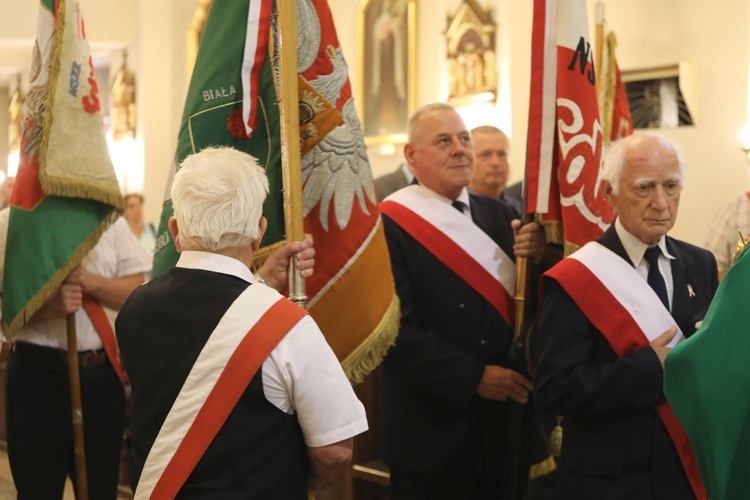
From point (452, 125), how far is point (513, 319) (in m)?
0.73

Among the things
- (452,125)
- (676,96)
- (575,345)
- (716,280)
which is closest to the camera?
(575,345)

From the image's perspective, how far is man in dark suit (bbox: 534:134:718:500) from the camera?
2.42 meters

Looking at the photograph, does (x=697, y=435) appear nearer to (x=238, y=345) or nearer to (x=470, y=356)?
(x=238, y=345)

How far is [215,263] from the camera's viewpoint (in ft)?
6.50

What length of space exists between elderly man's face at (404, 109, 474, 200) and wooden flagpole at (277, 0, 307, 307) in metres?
0.77

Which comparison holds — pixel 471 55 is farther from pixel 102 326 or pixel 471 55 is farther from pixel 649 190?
pixel 649 190

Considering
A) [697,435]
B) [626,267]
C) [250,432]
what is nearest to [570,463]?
[626,267]

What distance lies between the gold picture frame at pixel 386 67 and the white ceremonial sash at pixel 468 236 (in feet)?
19.5

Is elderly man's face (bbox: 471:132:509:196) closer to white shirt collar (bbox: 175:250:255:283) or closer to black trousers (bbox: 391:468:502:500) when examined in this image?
black trousers (bbox: 391:468:502:500)

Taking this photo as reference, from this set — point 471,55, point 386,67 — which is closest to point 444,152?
point 471,55

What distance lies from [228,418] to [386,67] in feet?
26.1

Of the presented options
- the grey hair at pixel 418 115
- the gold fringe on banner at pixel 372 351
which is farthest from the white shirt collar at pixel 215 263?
the grey hair at pixel 418 115

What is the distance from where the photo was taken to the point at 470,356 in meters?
3.12

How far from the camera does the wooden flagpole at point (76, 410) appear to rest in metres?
3.12
